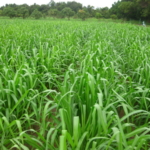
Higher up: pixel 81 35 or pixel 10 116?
pixel 81 35

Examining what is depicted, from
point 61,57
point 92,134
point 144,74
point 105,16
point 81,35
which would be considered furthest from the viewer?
point 105,16

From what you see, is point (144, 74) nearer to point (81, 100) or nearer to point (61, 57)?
point (81, 100)

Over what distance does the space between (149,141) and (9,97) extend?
1.46 metres

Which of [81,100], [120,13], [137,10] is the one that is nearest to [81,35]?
[81,100]

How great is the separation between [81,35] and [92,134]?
5.61 meters

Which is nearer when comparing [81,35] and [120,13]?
[81,35]

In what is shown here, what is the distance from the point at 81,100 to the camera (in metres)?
1.68

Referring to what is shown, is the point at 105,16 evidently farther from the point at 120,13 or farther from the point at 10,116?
the point at 10,116

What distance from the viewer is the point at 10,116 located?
1.70m

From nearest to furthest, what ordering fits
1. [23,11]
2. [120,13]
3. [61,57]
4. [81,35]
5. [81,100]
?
1. [81,100]
2. [61,57]
3. [81,35]
4. [120,13]
5. [23,11]

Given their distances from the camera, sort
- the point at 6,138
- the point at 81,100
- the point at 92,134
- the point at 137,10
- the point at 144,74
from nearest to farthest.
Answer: the point at 92,134, the point at 6,138, the point at 81,100, the point at 144,74, the point at 137,10

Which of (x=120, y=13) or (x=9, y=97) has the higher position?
(x=120, y=13)

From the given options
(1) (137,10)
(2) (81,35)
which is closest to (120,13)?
(1) (137,10)

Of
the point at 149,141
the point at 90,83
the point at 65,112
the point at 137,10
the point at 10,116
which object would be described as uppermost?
the point at 137,10
